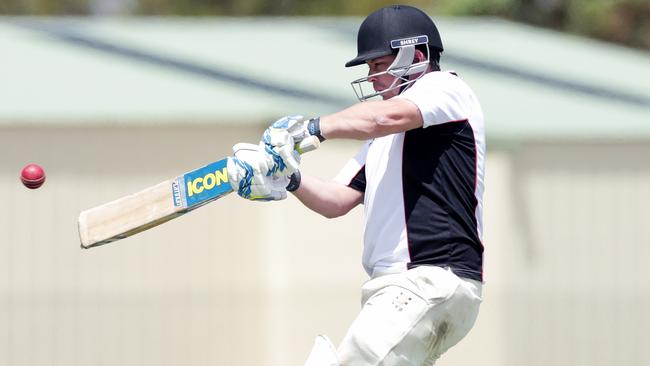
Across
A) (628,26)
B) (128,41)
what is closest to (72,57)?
(128,41)

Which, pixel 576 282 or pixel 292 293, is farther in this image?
pixel 576 282

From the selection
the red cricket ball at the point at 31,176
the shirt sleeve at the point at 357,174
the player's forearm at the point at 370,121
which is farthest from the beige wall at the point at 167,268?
the player's forearm at the point at 370,121

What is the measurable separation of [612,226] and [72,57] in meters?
4.46

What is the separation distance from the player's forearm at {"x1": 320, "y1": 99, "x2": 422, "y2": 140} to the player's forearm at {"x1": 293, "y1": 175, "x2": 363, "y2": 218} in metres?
0.64

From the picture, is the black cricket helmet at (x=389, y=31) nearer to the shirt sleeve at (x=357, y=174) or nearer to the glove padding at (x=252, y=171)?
the shirt sleeve at (x=357, y=174)

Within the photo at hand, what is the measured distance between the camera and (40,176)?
18.7 feet

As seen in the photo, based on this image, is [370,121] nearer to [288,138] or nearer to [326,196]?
[288,138]

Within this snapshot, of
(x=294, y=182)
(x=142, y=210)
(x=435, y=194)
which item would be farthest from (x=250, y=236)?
(x=435, y=194)

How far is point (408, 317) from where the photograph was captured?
5047 mm

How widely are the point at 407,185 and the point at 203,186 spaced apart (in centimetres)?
73

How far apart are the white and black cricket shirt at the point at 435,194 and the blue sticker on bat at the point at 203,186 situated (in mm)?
586

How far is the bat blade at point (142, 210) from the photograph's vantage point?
516cm

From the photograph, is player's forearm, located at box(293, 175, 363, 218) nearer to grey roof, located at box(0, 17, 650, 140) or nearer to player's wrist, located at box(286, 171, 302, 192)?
player's wrist, located at box(286, 171, 302, 192)

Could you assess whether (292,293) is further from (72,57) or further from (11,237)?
(72,57)
